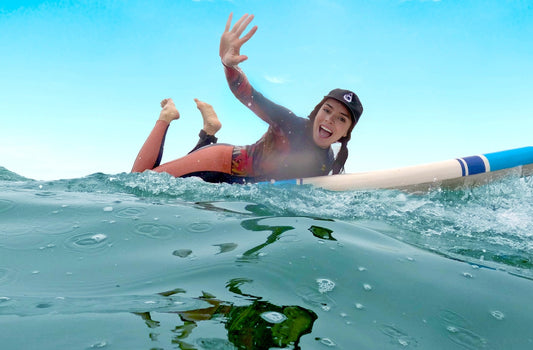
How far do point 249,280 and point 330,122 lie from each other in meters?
3.47

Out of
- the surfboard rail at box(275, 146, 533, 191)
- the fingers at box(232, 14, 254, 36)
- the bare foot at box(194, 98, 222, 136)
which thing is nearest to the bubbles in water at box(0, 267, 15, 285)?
the surfboard rail at box(275, 146, 533, 191)

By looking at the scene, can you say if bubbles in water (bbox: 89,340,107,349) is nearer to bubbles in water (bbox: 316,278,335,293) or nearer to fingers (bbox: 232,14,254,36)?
bubbles in water (bbox: 316,278,335,293)

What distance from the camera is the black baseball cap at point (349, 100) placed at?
4465mm

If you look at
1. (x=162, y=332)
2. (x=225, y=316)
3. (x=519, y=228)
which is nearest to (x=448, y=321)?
(x=225, y=316)

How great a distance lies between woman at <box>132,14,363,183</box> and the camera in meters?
4.43

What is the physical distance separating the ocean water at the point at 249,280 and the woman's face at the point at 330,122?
200cm

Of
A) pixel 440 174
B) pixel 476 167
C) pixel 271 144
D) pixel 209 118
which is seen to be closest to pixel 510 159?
pixel 476 167

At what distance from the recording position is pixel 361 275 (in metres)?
1.37

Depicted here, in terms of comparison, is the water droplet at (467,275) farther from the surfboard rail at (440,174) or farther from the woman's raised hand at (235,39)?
the woman's raised hand at (235,39)

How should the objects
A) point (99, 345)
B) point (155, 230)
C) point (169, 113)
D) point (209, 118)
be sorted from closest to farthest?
point (99, 345) → point (155, 230) → point (169, 113) → point (209, 118)

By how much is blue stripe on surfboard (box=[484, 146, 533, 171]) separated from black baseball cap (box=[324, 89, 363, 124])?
57.0 inches

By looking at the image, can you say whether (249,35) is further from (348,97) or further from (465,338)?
(465,338)

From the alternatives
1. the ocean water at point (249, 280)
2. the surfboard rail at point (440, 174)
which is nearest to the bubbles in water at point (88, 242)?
the ocean water at point (249, 280)

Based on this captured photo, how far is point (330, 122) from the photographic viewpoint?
4512 millimetres
